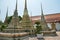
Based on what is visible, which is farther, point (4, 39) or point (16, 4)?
point (16, 4)

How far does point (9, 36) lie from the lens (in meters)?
4.77

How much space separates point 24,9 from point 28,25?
2.85 m

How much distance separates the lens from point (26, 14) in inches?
589

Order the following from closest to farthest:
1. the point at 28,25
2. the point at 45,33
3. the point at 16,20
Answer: the point at 16,20, the point at 45,33, the point at 28,25

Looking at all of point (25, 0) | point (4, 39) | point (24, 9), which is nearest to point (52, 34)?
point (24, 9)

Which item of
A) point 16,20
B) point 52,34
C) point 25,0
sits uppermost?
point 25,0

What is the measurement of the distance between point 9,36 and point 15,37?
259 mm

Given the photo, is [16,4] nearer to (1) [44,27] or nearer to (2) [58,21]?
(1) [44,27]

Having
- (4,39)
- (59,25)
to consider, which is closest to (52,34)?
(4,39)

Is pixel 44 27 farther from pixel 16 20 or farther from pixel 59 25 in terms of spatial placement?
pixel 59 25

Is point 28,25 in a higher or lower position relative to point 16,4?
lower

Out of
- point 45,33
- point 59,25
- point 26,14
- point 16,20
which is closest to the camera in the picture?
point 16,20

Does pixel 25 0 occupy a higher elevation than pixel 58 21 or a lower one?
higher

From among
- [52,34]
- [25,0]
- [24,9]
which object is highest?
[25,0]
